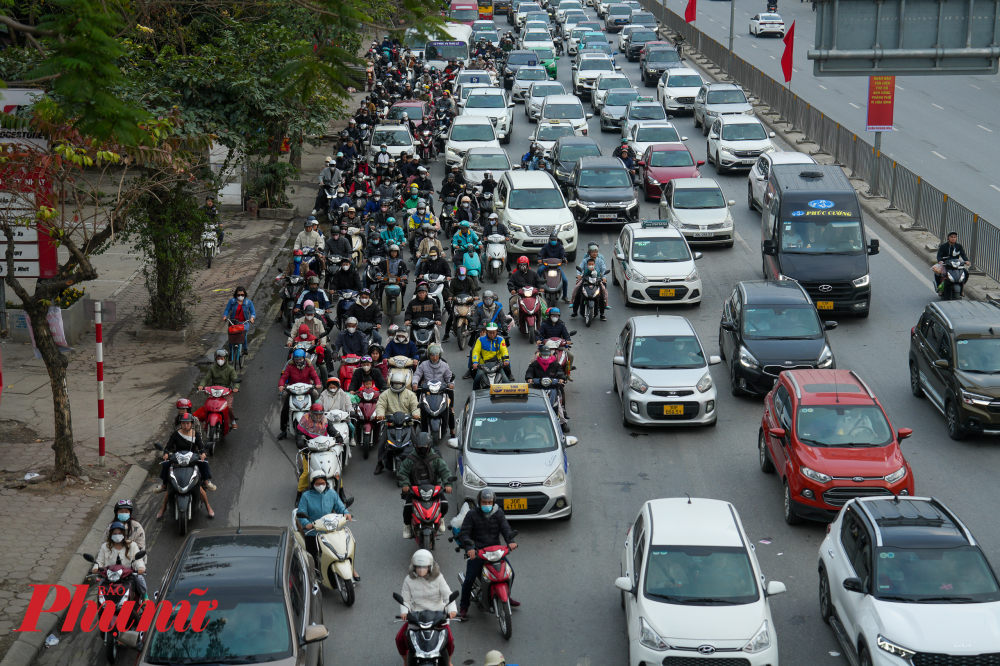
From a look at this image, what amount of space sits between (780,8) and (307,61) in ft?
240

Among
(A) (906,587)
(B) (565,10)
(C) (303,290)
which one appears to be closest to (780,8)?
(B) (565,10)

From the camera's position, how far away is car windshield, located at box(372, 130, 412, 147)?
3719cm

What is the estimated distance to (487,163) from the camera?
3356 centimetres

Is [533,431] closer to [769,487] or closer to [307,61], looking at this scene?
[769,487]

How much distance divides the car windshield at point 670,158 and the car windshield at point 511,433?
17.7 meters

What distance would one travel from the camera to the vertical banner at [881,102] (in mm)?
30094

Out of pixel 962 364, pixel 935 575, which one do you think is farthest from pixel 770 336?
pixel 935 575

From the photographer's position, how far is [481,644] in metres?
12.5

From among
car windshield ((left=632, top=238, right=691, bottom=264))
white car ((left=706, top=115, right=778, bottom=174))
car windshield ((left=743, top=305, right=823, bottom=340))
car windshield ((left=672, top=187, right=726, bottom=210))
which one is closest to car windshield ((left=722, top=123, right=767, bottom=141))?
white car ((left=706, top=115, right=778, bottom=174))

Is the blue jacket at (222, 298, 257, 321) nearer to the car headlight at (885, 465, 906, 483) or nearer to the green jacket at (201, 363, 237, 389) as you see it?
the green jacket at (201, 363, 237, 389)

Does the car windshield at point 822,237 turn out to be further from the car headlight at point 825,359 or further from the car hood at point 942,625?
the car hood at point 942,625

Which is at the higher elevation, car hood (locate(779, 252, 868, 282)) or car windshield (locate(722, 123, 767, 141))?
car windshield (locate(722, 123, 767, 141))

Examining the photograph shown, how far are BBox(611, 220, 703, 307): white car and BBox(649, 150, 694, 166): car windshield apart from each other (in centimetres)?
752

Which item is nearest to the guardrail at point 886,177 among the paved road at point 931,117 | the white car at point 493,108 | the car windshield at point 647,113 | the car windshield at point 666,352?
the paved road at point 931,117
